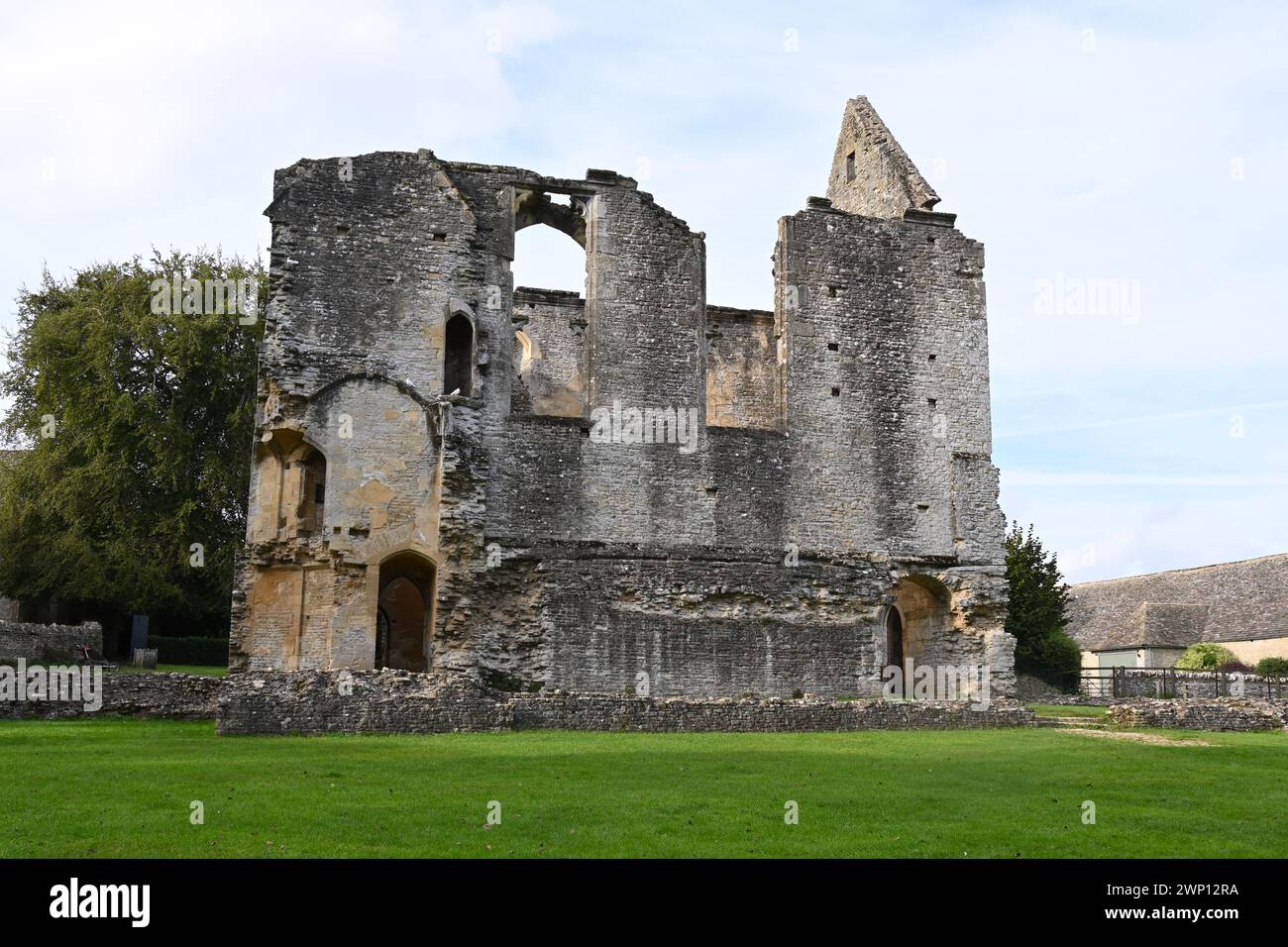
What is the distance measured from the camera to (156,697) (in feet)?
62.4

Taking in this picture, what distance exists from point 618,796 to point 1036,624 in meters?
27.8

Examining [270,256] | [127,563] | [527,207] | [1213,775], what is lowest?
[1213,775]

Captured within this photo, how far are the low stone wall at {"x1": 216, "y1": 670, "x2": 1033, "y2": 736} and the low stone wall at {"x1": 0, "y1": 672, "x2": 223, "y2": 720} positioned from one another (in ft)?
4.10

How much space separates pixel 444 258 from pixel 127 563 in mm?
13096

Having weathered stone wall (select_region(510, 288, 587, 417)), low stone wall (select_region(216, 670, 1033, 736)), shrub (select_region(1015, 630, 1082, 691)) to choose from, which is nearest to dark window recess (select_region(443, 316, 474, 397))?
weathered stone wall (select_region(510, 288, 587, 417))

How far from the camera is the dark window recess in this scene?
2380cm

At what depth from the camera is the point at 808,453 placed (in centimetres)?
2459

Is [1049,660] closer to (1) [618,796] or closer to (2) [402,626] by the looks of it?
(2) [402,626]

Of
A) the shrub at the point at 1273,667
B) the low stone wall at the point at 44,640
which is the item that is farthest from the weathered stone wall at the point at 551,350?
the shrub at the point at 1273,667

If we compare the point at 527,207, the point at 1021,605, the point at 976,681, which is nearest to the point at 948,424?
the point at 976,681

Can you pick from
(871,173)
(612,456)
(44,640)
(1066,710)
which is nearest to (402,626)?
(612,456)

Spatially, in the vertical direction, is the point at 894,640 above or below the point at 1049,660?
above
